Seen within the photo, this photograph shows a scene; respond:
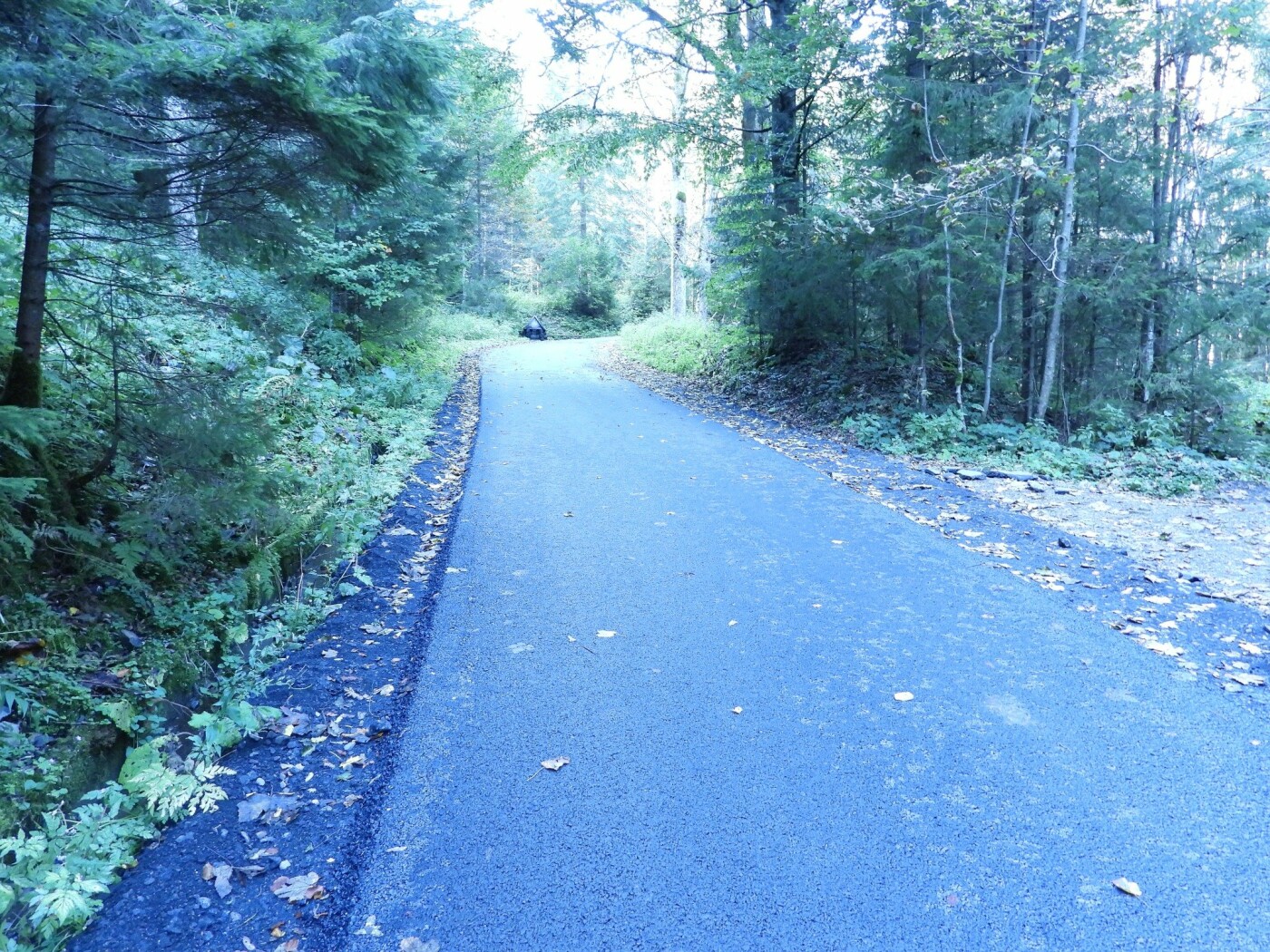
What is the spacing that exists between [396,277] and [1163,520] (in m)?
10.8

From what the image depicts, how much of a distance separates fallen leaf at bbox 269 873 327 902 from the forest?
22.3 inches

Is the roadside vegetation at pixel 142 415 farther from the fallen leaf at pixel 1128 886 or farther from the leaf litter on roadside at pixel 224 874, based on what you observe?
the fallen leaf at pixel 1128 886

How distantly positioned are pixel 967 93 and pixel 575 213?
44.8m

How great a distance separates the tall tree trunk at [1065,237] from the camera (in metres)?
9.70

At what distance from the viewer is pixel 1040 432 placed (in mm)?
11031

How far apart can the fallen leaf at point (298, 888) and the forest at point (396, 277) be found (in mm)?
567

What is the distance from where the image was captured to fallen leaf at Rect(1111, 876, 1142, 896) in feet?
8.33

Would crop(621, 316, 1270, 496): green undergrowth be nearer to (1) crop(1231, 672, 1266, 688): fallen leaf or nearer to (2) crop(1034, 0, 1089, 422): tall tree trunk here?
(2) crop(1034, 0, 1089, 422): tall tree trunk

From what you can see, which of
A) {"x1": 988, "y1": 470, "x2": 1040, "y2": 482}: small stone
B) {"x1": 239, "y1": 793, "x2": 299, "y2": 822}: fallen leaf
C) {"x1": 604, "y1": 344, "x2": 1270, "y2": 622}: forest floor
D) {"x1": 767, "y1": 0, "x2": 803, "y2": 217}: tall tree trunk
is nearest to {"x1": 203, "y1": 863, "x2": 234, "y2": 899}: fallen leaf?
{"x1": 239, "y1": 793, "x2": 299, "y2": 822}: fallen leaf

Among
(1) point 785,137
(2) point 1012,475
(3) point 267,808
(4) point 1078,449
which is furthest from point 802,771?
(1) point 785,137

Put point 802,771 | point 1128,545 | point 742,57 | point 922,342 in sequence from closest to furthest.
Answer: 1. point 802,771
2. point 1128,545
3. point 922,342
4. point 742,57

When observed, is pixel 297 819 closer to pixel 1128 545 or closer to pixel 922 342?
pixel 1128 545

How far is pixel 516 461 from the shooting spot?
30.3 ft

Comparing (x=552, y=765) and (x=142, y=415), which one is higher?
(x=142, y=415)
